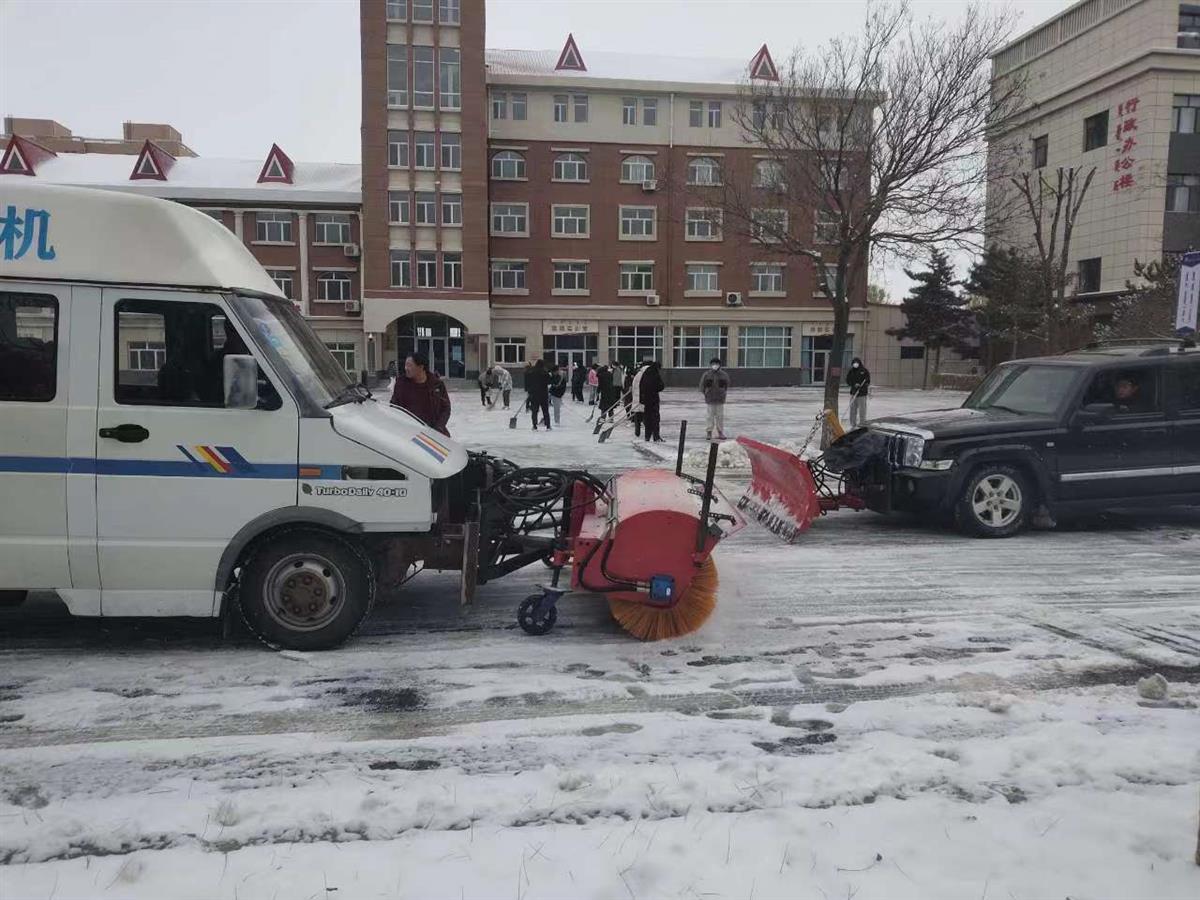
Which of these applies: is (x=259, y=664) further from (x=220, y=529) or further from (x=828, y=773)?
(x=828, y=773)

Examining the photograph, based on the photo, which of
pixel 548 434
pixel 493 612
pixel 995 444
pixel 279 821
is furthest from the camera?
pixel 548 434

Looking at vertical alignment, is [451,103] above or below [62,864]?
above

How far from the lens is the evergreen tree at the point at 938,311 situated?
52.8m

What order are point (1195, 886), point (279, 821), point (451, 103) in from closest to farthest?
point (1195, 886) < point (279, 821) < point (451, 103)

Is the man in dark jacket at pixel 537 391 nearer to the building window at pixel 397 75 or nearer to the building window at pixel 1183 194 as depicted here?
the building window at pixel 397 75

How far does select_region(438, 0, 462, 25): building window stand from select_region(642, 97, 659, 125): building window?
447 inches

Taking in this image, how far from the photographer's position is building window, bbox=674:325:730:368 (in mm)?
53438

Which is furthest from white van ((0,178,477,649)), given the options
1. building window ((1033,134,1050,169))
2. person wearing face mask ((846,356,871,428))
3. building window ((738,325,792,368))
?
building window ((1033,134,1050,169))

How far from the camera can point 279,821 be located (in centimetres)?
352

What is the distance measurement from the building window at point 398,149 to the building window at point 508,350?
10.9m

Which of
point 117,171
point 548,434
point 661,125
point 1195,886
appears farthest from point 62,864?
point 117,171

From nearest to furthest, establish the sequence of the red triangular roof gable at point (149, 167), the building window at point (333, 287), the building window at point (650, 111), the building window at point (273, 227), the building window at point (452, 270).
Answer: the building window at point (452, 270) < the red triangular roof gable at point (149, 167) < the building window at point (273, 227) < the building window at point (333, 287) < the building window at point (650, 111)

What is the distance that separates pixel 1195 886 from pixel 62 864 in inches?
157

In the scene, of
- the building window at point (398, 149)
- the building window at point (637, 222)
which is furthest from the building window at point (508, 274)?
the building window at point (398, 149)
